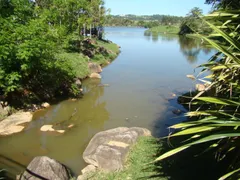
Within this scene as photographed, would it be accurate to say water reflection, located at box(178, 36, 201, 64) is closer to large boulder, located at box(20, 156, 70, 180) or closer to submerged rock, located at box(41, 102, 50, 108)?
submerged rock, located at box(41, 102, 50, 108)

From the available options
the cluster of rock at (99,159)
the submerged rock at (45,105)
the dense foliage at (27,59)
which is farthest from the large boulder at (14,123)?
the cluster of rock at (99,159)

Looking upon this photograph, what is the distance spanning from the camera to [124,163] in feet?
20.2

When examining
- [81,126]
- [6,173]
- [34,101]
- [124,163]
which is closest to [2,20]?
[34,101]

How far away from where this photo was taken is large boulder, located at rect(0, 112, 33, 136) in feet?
28.2

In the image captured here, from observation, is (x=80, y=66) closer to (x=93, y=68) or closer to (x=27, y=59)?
(x=93, y=68)

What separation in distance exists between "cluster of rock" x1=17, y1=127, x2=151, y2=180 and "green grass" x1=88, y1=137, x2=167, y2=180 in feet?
0.58

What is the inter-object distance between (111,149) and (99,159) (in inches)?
16.3

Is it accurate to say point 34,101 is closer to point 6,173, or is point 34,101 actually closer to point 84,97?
point 84,97

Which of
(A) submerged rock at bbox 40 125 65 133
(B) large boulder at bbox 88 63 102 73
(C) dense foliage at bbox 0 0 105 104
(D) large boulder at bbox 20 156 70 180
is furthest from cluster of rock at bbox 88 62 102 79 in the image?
(D) large boulder at bbox 20 156 70 180

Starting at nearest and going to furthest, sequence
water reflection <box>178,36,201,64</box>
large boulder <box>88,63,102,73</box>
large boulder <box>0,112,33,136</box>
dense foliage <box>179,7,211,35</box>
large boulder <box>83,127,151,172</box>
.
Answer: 1. dense foliage <box>179,7,211,35</box>
2. large boulder <box>83,127,151,172</box>
3. large boulder <box>0,112,33,136</box>
4. large boulder <box>88,63,102,73</box>
5. water reflection <box>178,36,201,64</box>

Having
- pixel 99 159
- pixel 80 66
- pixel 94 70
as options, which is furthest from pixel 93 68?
pixel 99 159

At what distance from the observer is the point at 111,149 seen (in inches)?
252

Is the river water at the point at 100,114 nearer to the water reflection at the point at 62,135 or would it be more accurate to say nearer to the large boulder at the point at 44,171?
the water reflection at the point at 62,135

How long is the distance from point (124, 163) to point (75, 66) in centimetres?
1174
